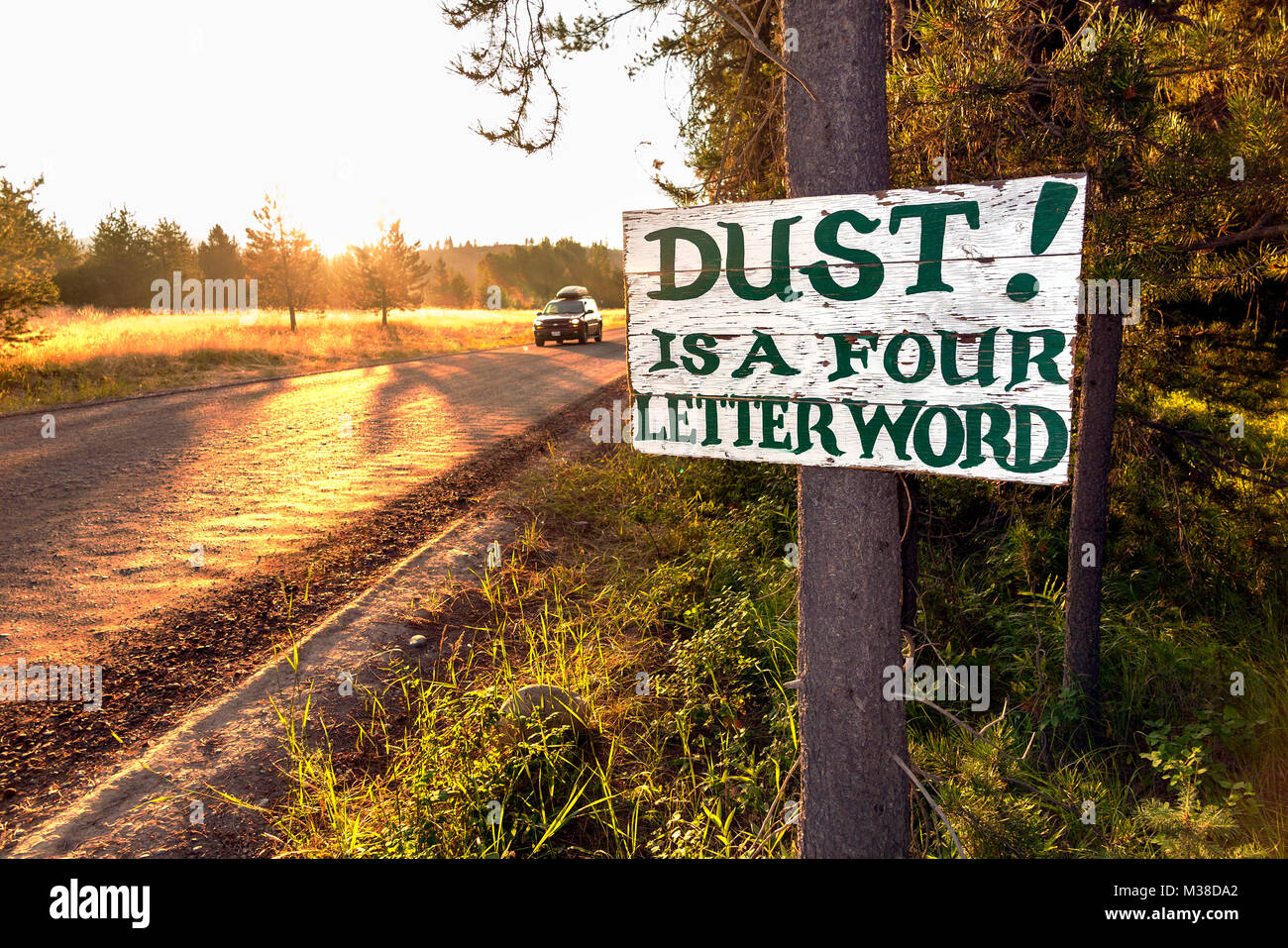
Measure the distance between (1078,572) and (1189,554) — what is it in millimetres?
1190

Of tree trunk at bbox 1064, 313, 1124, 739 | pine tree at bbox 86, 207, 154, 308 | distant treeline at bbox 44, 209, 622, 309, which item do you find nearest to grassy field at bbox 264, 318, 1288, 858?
tree trunk at bbox 1064, 313, 1124, 739

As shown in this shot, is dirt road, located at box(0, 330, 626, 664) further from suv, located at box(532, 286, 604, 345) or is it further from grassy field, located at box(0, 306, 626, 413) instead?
suv, located at box(532, 286, 604, 345)

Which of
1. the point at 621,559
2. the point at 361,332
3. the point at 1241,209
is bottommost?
the point at 621,559

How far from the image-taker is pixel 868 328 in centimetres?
180

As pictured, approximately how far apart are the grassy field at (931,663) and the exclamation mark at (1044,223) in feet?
4.64

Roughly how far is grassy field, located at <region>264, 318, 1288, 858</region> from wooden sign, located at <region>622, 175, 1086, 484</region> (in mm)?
1083

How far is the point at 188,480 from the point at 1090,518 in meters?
7.67

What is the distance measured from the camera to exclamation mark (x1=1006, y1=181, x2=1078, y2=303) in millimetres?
1598

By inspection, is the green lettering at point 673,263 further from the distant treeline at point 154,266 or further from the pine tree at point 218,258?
the pine tree at point 218,258

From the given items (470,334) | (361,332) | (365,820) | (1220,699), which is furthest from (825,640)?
(470,334)

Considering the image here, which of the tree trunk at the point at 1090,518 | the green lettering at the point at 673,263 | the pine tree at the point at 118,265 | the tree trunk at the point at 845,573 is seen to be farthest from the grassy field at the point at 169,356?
the pine tree at the point at 118,265

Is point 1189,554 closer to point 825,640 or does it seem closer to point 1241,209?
point 1241,209

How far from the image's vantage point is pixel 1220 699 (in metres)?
3.68

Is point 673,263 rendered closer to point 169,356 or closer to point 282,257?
point 169,356
